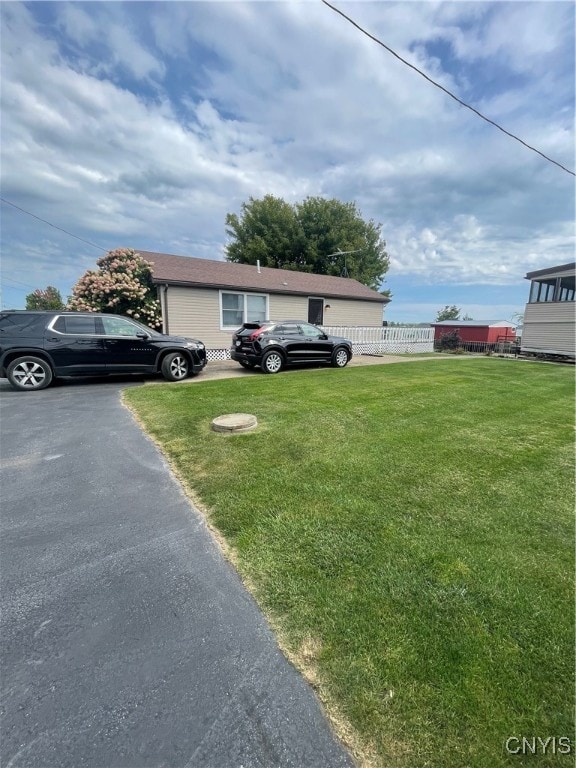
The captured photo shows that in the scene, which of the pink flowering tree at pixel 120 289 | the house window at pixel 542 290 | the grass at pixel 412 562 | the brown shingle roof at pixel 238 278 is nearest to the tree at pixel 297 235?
the brown shingle roof at pixel 238 278

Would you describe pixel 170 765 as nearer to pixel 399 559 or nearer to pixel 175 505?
Answer: pixel 399 559

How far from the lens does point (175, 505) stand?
2961mm

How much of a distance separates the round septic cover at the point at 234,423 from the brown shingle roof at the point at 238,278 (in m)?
8.68

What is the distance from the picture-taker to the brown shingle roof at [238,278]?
500 inches

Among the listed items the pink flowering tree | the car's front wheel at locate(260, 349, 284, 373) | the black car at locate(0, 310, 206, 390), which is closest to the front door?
the car's front wheel at locate(260, 349, 284, 373)

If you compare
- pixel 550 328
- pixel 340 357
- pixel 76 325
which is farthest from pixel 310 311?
pixel 550 328

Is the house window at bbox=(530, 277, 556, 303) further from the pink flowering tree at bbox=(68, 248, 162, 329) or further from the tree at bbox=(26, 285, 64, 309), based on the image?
the tree at bbox=(26, 285, 64, 309)

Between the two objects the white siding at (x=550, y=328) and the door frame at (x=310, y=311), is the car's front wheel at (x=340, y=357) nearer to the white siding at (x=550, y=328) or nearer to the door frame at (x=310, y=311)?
the door frame at (x=310, y=311)

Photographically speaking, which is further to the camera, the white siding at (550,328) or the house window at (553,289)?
the house window at (553,289)

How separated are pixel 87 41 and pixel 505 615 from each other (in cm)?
1123

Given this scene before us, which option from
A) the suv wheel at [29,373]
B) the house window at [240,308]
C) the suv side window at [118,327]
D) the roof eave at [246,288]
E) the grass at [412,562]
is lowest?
the grass at [412,562]

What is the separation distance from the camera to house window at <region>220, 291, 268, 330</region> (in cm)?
1361

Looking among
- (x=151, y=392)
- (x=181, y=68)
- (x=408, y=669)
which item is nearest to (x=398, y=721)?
(x=408, y=669)

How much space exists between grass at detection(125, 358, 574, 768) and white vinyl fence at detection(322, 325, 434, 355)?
11.6 meters
